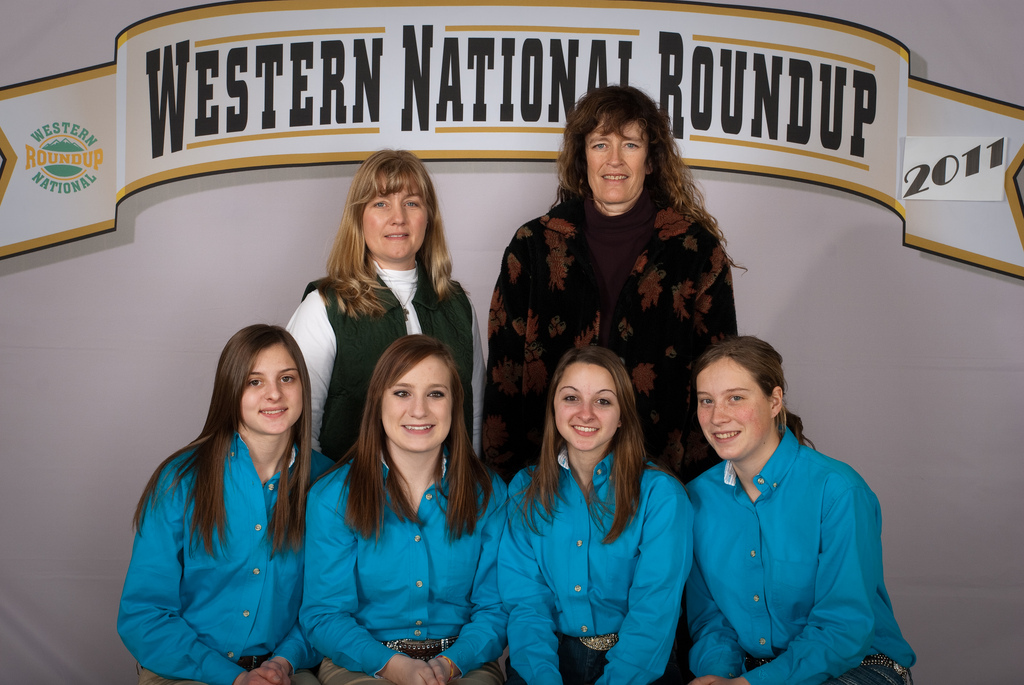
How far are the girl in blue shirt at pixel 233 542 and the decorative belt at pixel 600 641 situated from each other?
0.68 meters

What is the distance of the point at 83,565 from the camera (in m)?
2.95

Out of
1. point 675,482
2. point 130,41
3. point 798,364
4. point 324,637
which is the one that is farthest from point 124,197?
point 798,364

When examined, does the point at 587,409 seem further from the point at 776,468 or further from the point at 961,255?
the point at 961,255

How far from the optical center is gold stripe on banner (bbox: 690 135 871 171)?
2912 millimetres

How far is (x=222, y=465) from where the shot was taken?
1.92m

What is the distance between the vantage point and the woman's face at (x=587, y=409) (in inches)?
76.4

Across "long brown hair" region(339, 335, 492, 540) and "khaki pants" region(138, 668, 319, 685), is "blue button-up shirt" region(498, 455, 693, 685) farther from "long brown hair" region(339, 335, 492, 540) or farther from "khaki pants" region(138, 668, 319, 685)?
"khaki pants" region(138, 668, 319, 685)

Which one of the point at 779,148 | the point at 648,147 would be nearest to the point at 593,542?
the point at 648,147

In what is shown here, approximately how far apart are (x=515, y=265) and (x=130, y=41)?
1780 millimetres

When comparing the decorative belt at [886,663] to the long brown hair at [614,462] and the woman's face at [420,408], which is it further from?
the woman's face at [420,408]

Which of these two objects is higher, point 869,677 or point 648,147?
point 648,147

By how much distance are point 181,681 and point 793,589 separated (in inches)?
56.6

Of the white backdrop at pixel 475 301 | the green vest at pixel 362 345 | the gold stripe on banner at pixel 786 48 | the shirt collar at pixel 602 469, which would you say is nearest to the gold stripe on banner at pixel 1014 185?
the white backdrop at pixel 475 301

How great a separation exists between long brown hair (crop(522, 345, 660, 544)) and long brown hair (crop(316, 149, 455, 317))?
1.89 feet
